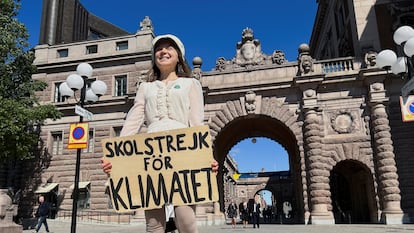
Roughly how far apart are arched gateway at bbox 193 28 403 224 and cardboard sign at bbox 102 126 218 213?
1732 centimetres

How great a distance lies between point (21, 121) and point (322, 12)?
27.2 meters

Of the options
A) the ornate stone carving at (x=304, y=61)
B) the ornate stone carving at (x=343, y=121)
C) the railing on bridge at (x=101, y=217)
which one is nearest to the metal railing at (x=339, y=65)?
the ornate stone carving at (x=304, y=61)

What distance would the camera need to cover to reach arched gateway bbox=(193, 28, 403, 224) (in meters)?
19.5

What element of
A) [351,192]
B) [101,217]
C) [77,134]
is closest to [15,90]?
[101,217]

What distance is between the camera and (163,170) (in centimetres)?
356

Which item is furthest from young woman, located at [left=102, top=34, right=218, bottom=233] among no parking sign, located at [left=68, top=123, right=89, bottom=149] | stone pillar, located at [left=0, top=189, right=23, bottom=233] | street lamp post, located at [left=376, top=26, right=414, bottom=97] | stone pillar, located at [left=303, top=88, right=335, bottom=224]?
stone pillar, located at [left=303, top=88, right=335, bottom=224]

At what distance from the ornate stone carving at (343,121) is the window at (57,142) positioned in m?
18.4

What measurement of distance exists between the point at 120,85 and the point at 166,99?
23789 mm

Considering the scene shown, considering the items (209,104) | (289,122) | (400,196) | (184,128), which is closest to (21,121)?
(209,104)

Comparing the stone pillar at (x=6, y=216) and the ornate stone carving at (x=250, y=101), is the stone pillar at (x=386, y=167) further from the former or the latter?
the stone pillar at (x=6, y=216)

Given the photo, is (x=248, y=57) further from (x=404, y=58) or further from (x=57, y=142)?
(x=57, y=142)

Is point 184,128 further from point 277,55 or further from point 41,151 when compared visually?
point 41,151

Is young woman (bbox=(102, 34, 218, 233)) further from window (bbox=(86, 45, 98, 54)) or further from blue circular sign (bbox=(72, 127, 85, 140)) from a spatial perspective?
window (bbox=(86, 45, 98, 54))

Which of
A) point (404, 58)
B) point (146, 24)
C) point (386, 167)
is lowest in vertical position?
point (386, 167)
